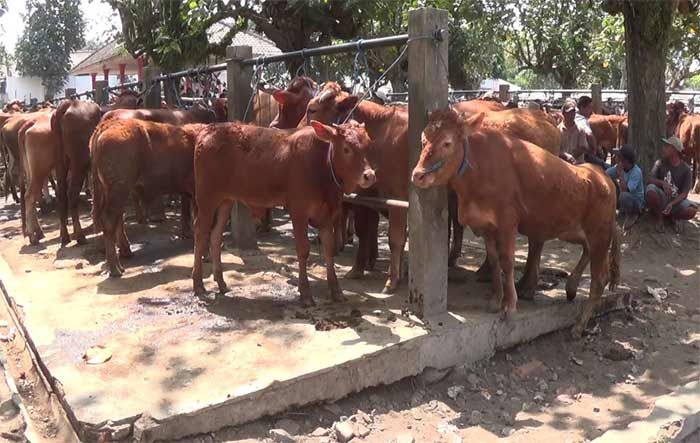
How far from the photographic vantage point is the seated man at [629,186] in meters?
8.44

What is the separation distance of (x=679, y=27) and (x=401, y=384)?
345 inches

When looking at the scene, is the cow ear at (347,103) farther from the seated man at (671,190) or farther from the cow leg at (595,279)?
the seated man at (671,190)

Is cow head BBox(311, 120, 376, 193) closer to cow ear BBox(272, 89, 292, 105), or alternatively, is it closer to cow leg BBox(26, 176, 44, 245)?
cow ear BBox(272, 89, 292, 105)

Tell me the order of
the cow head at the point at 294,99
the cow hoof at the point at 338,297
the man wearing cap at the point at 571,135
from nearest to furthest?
the cow hoof at the point at 338,297
the cow head at the point at 294,99
the man wearing cap at the point at 571,135

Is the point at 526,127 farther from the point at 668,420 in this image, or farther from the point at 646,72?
the point at 646,72

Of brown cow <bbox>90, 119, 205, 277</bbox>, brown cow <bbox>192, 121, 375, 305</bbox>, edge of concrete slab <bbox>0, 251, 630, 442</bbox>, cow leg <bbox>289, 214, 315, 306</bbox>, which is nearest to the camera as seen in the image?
edge of concrete slab <bbox>0, 251, 630, 442</bbox>

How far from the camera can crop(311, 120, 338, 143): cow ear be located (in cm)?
514

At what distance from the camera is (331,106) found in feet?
19.7

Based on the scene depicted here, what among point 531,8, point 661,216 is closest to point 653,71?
point 661,216

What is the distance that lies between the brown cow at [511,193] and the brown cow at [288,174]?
0.65 metres

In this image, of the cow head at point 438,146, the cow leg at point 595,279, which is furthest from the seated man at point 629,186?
the cow head at point 438,146

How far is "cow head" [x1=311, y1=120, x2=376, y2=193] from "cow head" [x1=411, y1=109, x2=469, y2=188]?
0.50 metres

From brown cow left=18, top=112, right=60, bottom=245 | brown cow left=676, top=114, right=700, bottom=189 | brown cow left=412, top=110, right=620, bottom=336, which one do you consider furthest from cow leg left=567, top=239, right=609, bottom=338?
brown cow left=676, top=114, right=700, bottom=189

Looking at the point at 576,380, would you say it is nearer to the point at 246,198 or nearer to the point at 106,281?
the point at 246,198
